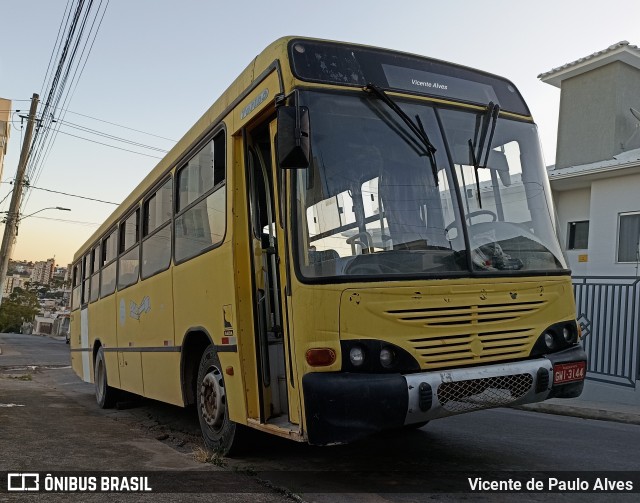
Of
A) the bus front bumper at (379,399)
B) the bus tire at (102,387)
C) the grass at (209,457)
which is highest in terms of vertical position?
the bus front bumper at (379,399)

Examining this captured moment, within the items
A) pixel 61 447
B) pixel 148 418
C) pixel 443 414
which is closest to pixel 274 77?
pixel 443 414

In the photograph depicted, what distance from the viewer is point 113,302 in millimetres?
10281

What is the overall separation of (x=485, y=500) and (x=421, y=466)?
1.07 metres

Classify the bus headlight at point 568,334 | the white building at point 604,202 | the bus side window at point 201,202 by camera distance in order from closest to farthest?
the bus headlight at point 568,334
the bus side window at point 201,202
the white building at point 604,202

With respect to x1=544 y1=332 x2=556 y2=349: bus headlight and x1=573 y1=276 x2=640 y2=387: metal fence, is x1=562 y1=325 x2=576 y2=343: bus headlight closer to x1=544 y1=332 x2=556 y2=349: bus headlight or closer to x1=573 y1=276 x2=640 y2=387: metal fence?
x1=544 y1=332 x2=556 y2=349: bus headlight

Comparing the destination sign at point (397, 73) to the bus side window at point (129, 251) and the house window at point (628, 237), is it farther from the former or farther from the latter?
the house window at point (628, 237)

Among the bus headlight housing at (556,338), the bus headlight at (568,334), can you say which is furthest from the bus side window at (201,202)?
the bus headlight at (568,334)

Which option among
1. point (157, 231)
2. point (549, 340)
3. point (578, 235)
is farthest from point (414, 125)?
point (578, 235)

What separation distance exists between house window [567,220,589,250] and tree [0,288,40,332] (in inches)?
3755

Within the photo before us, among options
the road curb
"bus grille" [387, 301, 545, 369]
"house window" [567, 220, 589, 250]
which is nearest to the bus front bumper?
"bus grille" [387, 301, 545, 369]

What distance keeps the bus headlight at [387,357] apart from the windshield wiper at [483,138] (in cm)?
134

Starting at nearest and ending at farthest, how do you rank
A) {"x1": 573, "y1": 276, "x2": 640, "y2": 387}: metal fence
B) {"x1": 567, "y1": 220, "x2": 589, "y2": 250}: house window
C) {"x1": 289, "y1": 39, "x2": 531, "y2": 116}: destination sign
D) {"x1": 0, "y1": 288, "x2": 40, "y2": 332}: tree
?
1. {"x1": 289, "y1": 39, "x2": 531, "y2": 116}: destination sign
2. {"x1": 573, "y1": 276, "x2": 640, "y2": 387}: metal fence
3. {"x1": 567, "y1": 220, "x2": 589, "y2": 250}: house window
4. {"x1": 0, "y1": 288, "x2": 40, "y2": 332}: tree

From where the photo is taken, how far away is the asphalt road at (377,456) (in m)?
4.66

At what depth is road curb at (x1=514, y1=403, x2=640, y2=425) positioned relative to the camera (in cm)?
851
